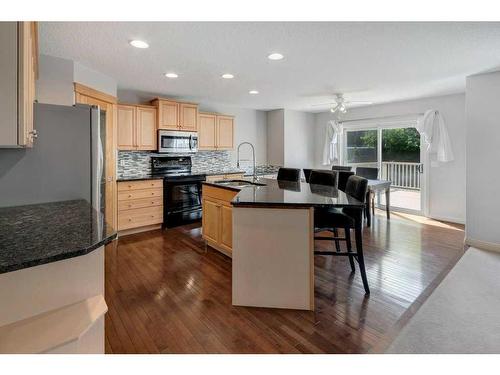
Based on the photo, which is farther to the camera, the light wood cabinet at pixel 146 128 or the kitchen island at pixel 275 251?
the light wood cabinet at pixel 146 128

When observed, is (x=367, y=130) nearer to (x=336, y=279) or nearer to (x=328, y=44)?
(x=328, y=44)

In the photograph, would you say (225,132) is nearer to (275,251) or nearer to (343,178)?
(343,178)

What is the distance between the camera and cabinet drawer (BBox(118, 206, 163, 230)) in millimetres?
4422

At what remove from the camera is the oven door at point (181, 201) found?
4.91m

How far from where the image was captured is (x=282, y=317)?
2.24 metres

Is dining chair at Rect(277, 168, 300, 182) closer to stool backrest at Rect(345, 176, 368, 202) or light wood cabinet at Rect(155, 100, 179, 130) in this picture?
stool backrest at Rect(345, 176, 368, 202)

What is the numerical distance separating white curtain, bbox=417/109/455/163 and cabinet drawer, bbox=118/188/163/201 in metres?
4.84

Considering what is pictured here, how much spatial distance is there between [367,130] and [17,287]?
6789mm

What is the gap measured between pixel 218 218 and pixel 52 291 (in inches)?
95.1

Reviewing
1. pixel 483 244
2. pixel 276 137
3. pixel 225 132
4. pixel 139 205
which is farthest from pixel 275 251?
pixel 276 137

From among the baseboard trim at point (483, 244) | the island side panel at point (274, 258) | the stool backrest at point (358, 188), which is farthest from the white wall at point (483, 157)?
the island side panel at point (274, 258)

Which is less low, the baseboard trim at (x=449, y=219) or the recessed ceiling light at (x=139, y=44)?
the recessed ceiling light at (x=139, y=44)

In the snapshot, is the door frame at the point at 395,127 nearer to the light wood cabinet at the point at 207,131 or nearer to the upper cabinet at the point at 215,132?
the upper cabinet at the point at 215,132

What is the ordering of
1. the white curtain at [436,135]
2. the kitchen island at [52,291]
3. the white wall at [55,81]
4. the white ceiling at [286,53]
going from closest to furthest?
1. the kitchen island at [52,291]
2. the white ceiling at [286,53]
3. the white wall at [55,81]
4. the white curtain at [436,135]
